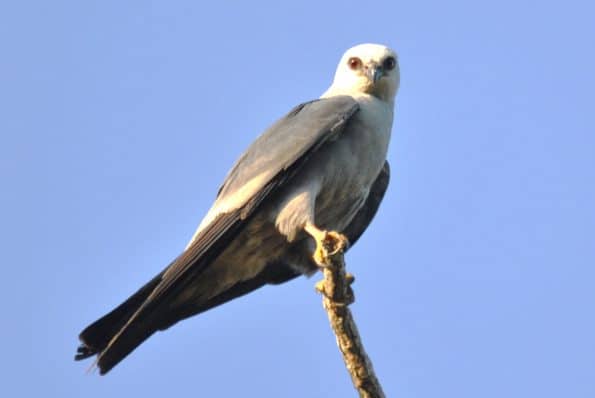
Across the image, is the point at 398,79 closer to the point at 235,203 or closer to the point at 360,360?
the point at 235,203

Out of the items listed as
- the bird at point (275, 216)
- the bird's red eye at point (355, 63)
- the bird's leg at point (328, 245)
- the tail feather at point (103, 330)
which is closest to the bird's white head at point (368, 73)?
the bird's red eye at point (355, 63)

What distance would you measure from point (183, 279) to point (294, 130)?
3.86ft

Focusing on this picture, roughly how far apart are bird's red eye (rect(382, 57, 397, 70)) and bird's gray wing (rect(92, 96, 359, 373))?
2.57ft

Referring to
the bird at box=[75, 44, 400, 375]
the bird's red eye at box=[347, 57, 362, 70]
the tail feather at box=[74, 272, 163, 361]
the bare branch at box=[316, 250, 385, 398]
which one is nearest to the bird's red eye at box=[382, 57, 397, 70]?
the bird's red eye at box=[347, 57, 362, 70]

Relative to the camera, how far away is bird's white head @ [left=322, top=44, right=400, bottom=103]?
7.48 m

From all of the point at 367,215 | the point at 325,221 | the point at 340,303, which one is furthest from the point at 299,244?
the point at 340,303

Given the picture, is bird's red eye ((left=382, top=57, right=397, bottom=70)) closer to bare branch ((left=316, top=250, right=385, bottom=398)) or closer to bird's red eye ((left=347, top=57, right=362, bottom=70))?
bird's red eye ((left=347, top=57, right=362, bottom=70))

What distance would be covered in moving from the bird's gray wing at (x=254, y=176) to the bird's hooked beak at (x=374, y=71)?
540 mm

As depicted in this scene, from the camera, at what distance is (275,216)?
6.51 meters

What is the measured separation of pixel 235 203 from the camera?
6.47 metres

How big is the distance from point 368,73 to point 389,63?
0.28 m

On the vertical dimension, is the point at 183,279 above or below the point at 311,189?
below

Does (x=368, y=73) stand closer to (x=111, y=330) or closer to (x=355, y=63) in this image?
(x=355, y=63)

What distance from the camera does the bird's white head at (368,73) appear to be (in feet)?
24.5
